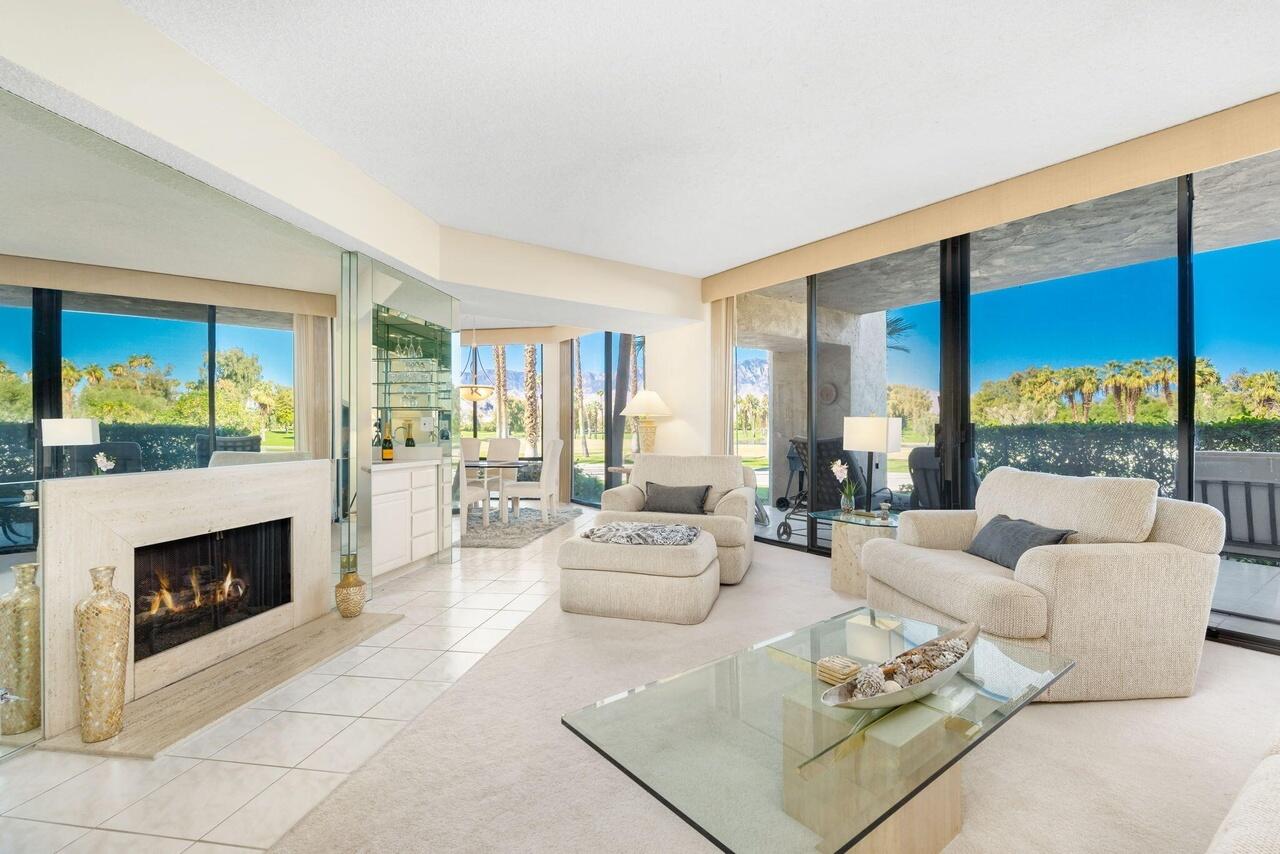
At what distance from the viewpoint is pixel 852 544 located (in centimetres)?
383

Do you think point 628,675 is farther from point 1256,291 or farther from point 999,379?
point 1256,291

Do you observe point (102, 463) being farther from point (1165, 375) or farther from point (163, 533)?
point (1165, 375)

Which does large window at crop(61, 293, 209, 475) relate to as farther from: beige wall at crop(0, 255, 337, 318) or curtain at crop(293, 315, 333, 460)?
curtain at crop(293, 315, 333, 460)

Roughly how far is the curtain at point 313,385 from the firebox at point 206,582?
0.49 metres

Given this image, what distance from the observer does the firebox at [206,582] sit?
2424 millimetres

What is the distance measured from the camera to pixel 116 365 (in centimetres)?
208

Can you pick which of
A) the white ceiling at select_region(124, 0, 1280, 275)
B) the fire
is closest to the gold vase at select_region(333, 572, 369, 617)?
the fire

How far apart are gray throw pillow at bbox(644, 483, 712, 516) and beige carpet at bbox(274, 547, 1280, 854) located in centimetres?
168

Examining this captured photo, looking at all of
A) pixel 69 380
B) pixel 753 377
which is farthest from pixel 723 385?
pixel 69 380

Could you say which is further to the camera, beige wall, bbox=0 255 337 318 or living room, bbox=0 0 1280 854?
beige wall, bbox=0 255 337 318

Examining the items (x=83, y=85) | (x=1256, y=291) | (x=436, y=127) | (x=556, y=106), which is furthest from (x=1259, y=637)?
(x=83, y=85)

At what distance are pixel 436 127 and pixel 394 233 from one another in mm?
1062

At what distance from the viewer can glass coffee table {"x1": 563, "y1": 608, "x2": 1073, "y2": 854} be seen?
3.78 feet

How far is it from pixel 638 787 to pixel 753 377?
4.50 meters
